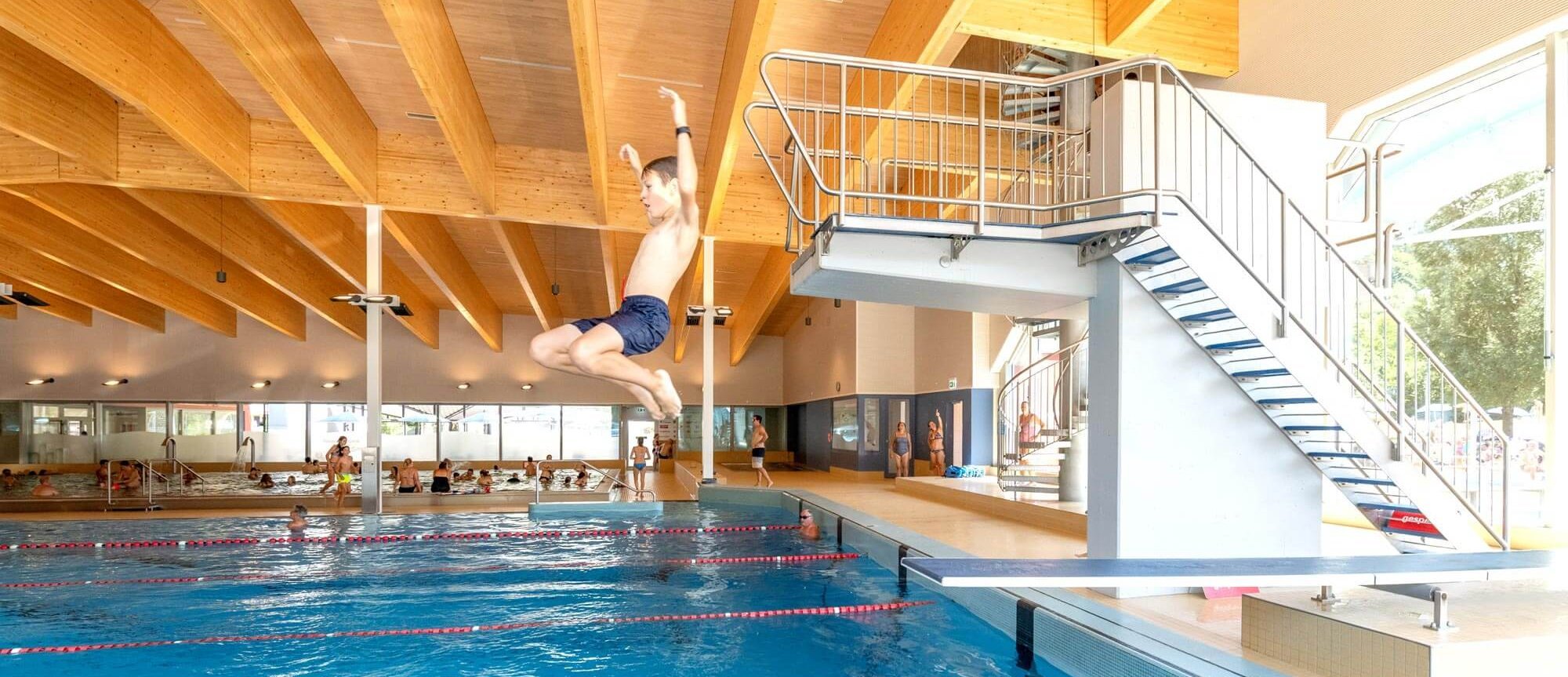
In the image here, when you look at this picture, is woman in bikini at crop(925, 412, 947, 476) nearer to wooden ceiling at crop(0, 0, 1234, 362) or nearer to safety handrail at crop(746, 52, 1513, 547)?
wooden ceiling at crop(0, 0, 1234, 362)

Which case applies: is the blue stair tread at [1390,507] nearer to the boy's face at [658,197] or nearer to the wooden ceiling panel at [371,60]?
the boy's face at [658,197]

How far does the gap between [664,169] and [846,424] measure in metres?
14.9

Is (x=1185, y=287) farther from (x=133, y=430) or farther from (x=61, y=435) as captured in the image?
(x=61, y=435)

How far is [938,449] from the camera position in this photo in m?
15.8

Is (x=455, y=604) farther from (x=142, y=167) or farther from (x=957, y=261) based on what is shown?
(x=142, y=167)

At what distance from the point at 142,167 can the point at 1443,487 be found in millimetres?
12548

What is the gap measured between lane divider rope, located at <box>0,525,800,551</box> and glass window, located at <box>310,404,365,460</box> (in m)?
14.6

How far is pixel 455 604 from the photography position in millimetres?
6641

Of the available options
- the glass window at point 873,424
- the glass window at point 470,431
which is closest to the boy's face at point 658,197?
the glass window at point 873,424

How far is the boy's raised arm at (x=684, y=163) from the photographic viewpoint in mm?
4051

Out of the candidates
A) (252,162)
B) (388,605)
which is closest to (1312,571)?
(388,605)

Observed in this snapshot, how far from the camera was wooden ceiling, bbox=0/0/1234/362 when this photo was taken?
7.45m

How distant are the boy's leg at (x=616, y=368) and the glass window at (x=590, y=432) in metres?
21.7

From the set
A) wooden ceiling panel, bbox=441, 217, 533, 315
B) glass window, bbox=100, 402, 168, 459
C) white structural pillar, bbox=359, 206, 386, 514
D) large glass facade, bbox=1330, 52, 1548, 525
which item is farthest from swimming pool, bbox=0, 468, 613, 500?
large glass facade, bbox=1330, 52, 1548, 525
